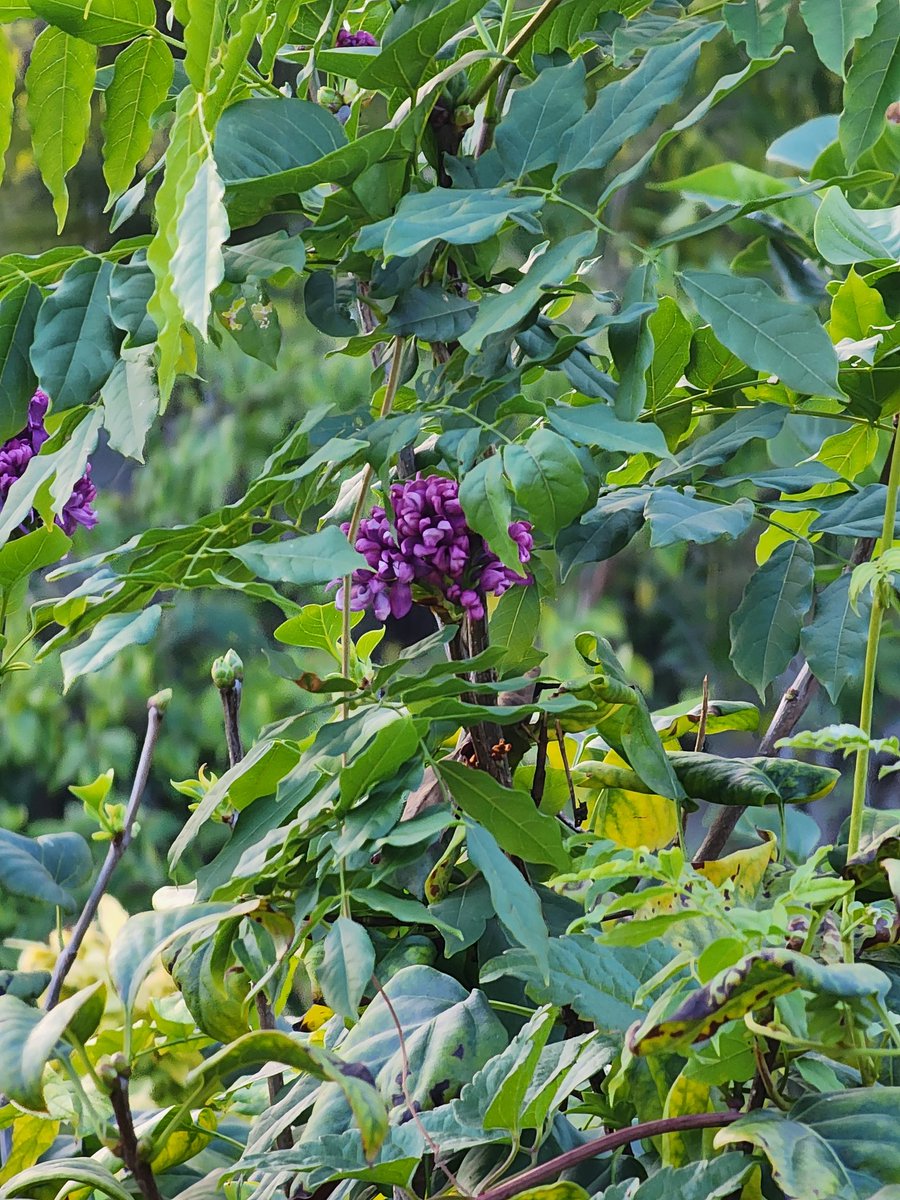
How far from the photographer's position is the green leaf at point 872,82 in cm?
37

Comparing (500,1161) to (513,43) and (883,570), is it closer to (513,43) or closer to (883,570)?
(883,570)

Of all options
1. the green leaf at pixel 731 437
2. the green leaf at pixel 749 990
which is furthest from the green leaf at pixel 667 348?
the green leaf at pixel 749 990

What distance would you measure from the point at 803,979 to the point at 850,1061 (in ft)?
0.30

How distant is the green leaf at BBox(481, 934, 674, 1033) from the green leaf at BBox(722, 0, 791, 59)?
25 cm

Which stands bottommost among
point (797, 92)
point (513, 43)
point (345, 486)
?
point (797, 92)

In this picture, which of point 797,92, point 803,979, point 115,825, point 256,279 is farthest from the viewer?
point 797,92

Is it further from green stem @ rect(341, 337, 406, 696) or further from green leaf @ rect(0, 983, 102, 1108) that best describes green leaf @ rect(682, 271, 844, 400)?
green leaf @ rect(0, 983, 102, 1108)

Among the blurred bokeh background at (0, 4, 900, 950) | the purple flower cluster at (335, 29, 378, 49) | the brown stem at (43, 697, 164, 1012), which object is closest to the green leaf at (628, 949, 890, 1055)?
the brown stem at (43, 697, 164, 1012)

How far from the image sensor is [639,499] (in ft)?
1.31

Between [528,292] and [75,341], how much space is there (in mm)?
130

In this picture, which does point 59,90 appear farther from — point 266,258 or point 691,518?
point 691,518


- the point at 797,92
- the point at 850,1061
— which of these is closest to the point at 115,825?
the point at 850,1061

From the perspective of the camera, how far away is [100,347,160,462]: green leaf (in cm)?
35

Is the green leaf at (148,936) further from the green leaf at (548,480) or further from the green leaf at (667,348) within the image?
the green leaf at (667,348)
